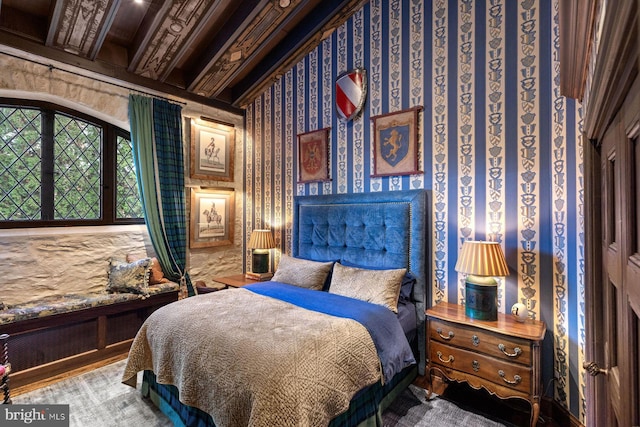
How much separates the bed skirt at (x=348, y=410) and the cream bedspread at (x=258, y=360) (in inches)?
5.1

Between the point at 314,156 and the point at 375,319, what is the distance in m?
2.11

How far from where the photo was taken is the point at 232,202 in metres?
4.30

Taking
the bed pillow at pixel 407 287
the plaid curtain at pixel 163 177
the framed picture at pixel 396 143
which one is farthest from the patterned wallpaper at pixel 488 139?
the plaid curtain at pixel 163 177

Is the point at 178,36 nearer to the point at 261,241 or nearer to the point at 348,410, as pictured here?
the point at 261,241

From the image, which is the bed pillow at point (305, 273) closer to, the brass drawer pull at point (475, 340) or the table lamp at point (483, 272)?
the table lamp at point (483, 272)

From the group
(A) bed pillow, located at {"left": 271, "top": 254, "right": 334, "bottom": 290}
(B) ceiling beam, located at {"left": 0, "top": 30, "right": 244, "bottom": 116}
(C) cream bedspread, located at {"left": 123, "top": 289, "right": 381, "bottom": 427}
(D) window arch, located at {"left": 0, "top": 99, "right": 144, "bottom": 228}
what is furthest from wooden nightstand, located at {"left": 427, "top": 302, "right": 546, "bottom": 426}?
(B) ceiling beam, located at {"left": 0, "top": 30, "right": 244, "bottom": 116}

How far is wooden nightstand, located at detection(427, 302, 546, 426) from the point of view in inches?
76.4

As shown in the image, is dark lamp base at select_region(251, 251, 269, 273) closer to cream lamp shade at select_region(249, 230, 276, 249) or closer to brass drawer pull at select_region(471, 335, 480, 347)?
cream lamp shade at select_region(249, 230, 276, 249)

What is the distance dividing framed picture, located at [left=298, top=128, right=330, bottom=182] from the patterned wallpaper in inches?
4.4

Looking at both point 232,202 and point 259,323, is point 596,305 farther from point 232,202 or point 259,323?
point 232,202

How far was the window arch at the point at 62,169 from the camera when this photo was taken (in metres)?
2.86

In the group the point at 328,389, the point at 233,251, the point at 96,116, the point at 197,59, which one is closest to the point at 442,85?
the point at 328,389

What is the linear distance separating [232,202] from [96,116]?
1785mm

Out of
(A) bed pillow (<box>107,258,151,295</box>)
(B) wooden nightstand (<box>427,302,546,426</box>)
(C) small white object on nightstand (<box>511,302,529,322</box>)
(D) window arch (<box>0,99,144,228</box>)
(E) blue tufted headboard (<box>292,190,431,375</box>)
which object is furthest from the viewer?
(A) bed pillow (<box>107,258,151,295</box>)
